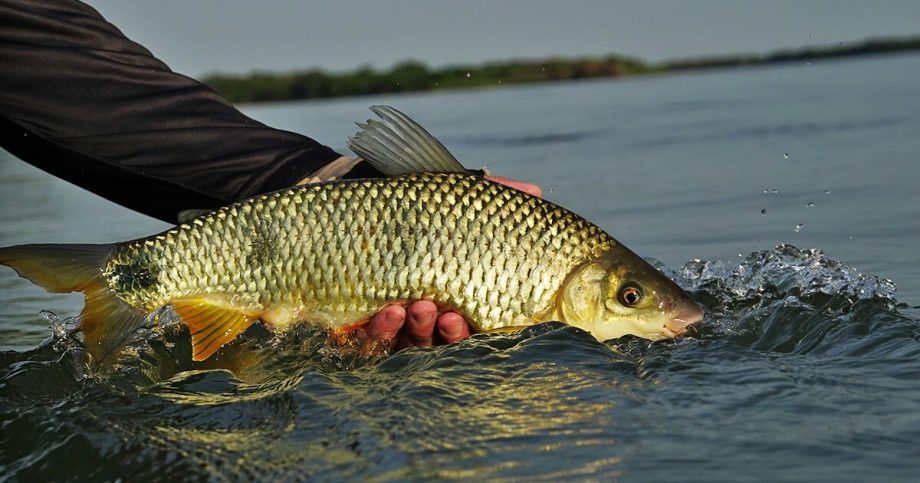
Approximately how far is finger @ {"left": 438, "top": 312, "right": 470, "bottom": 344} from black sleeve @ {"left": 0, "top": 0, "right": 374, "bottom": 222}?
110 centimetres

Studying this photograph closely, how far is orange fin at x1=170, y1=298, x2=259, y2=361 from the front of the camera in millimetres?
4449

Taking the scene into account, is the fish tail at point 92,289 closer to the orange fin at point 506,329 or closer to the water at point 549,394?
the water at point 549,394

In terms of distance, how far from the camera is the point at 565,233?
4.43 metres

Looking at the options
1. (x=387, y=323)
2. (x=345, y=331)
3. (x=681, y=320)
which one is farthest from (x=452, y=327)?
(x=681, y=320)

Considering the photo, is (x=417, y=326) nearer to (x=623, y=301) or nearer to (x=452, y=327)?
(x=452, y=327)

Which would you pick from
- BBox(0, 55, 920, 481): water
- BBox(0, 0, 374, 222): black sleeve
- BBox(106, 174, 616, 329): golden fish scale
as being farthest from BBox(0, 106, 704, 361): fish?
BBox(0, 0, 374, 222): black sleeve

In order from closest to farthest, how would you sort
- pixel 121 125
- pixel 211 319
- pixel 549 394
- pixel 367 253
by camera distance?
1. pixel 549 394
2. pixel 367 253
3. pixel 211 319
4. pixel 121 125

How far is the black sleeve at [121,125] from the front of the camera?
16.2 ft

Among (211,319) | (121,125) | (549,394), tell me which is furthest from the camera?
(121,125)

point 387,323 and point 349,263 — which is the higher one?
point 349,263

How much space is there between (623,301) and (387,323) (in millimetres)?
868

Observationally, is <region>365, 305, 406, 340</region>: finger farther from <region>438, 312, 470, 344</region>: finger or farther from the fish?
<region>438, 312, 470, 344</region>: finger

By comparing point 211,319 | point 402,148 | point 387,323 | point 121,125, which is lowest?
point 211,319

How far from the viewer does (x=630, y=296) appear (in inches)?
177
